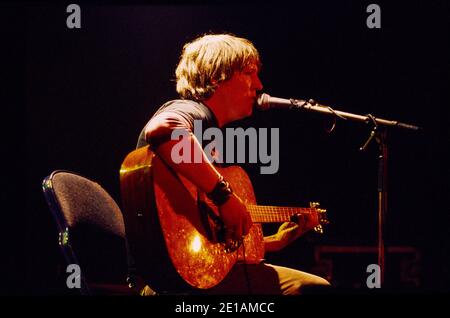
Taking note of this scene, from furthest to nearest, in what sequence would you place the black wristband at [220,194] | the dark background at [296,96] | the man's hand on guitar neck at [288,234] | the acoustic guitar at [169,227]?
the dark background at [296,96] < the man's hand on guitar neck at [288,234] < the black wristband at [220,194] < the acoustic guitar at [169,227]

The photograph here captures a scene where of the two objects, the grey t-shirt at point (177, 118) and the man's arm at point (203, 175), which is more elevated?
the grey t-shirt at point (177, 118)

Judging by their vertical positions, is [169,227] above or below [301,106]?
below

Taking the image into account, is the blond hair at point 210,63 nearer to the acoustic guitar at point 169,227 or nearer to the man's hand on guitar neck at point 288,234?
the acoustic guitar at point 169,227

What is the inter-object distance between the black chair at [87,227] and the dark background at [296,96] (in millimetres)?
1620

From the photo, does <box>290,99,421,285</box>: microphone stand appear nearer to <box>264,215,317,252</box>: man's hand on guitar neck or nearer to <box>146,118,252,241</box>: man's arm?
<box>264,215,317,252</box>: man's hand on guitar neck

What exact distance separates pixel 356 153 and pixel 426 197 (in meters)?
0.65

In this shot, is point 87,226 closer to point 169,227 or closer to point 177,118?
point 169,227

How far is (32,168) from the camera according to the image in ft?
11.8

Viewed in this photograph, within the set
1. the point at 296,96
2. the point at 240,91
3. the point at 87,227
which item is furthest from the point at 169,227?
the point at 296,96

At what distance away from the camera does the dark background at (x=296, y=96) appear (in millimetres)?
3697

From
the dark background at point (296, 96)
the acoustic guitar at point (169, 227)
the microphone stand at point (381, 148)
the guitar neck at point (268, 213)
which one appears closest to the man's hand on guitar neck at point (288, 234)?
the guitar neck at point (268, 213)

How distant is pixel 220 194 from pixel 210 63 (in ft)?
2.33


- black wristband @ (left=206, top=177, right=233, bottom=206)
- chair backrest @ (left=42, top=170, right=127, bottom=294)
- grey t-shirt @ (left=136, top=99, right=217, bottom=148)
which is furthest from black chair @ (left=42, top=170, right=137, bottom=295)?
black wristband @ (left=206, top=177, right=233, bottom=206)

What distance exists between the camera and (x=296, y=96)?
3959 millimetres
